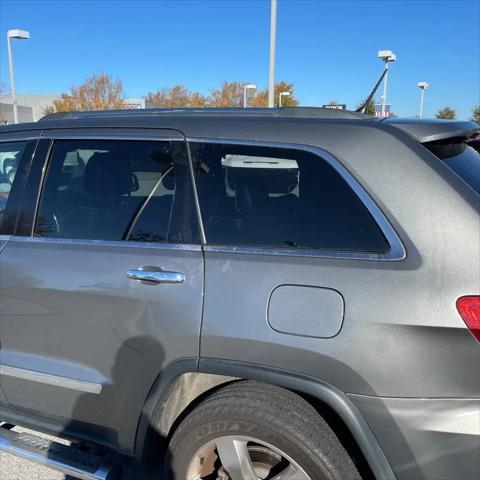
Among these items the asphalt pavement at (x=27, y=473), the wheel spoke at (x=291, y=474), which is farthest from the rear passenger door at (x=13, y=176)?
the wheel spoke at (x=291, y=474)

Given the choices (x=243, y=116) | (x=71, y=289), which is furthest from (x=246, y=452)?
(x=243, y=116)

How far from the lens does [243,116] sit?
2.02 meters

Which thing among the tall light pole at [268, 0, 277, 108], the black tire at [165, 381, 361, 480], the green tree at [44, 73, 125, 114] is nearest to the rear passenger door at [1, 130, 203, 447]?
the black tire at [165, 381, 361, 480]

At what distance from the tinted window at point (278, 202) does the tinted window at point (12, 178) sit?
104 centimetres

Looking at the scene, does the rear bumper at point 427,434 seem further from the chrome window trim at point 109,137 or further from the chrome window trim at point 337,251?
the chrome window trim at point 109,137

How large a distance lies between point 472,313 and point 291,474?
0.91 m

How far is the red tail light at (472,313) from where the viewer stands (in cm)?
145

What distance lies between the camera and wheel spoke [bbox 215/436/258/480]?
5.97 ft

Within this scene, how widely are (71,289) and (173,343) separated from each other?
0.57 m

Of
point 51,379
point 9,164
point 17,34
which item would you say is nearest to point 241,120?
point 9,164

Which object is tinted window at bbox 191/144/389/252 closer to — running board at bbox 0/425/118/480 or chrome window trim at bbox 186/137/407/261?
chrome window trim at bbox 186/137/407/261

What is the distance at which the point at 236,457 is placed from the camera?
72.0 inches

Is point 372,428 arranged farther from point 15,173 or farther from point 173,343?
point 15,173

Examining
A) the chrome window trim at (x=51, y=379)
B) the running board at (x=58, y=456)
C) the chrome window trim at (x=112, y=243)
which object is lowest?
the running board at (x=58, y=456)
